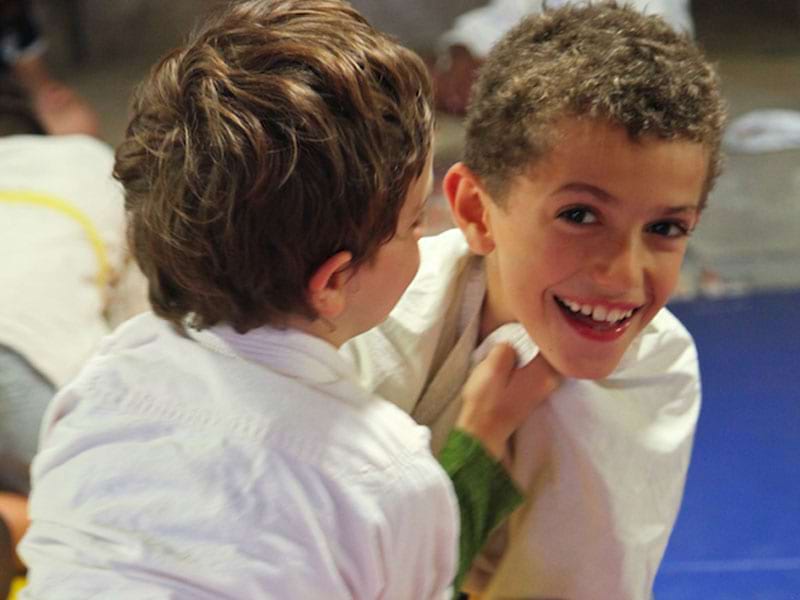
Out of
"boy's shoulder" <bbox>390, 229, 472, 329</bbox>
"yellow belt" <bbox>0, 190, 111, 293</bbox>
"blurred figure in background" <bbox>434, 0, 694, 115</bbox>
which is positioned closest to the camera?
"boy's shoulder" <bbox>390, 229, 472, 329</bbox>

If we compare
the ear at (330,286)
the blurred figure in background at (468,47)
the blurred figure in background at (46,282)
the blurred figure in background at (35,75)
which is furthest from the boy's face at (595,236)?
the blurred figure in background at (35,75)

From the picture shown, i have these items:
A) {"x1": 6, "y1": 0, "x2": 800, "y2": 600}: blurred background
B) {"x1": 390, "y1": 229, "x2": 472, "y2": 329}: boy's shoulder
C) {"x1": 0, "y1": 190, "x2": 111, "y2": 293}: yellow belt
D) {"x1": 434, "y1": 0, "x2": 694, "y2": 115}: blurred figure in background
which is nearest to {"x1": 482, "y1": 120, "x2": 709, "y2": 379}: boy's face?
{"x1": 390, "y1": 229, "x2": 472, "y2": 329}: boy's shoulder

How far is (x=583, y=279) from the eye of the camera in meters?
1.08

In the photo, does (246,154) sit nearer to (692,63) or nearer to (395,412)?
(395,412)

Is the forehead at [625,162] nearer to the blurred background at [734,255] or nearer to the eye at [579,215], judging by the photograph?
the eye at [579,215]

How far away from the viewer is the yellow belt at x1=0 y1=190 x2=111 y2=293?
2014 mm

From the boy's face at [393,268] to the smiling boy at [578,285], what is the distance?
126mm

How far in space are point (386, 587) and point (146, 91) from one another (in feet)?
1.69

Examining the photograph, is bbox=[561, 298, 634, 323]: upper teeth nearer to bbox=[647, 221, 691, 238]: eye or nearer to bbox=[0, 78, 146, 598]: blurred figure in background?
bbox=[647, 221, 691, 238]: eye

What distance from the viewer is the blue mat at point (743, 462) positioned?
1.73 metres

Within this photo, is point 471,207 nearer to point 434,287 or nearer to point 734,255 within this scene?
point 434,287

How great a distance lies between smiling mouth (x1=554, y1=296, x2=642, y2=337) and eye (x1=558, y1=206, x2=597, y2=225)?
9cm

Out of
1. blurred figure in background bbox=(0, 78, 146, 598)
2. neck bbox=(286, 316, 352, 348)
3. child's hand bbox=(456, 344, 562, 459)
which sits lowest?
blurred figure in background bbox=(0, 78, 146, 598)

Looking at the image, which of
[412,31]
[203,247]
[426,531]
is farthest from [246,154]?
[412,31]
